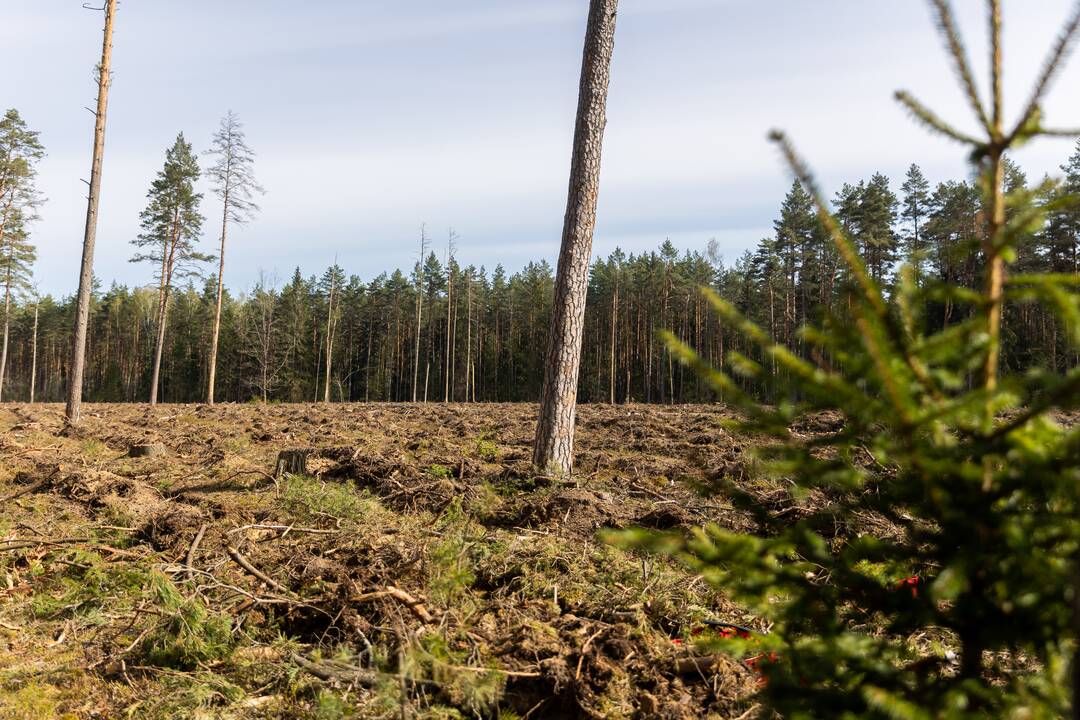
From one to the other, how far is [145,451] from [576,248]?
7762 millimetres

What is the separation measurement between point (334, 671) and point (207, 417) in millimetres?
16306

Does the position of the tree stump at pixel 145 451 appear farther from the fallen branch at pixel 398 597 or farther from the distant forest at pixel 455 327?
the distant forest at pixel 455 327

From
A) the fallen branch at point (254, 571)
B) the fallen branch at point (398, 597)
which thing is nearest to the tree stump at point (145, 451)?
the fallen branch at point (254, 571)

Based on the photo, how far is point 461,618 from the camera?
3875 mm

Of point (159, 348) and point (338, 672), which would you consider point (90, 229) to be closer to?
point (159, 348)

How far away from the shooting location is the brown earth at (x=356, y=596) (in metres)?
3.36

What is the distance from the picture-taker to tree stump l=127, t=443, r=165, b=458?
10.2 m

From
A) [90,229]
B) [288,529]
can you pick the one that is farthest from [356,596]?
[90,229]

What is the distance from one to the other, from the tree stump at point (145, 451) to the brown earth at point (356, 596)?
5.19 feet

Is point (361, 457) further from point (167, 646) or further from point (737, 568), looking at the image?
point (737, 568)

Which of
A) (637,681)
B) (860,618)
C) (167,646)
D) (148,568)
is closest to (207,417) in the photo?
(148,568)

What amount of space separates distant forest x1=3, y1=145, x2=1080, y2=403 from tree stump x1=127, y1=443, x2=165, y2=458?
112 ft

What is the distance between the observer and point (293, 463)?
8109 millimetres

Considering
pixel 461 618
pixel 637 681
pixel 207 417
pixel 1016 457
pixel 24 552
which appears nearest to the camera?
pixel 1016 457
